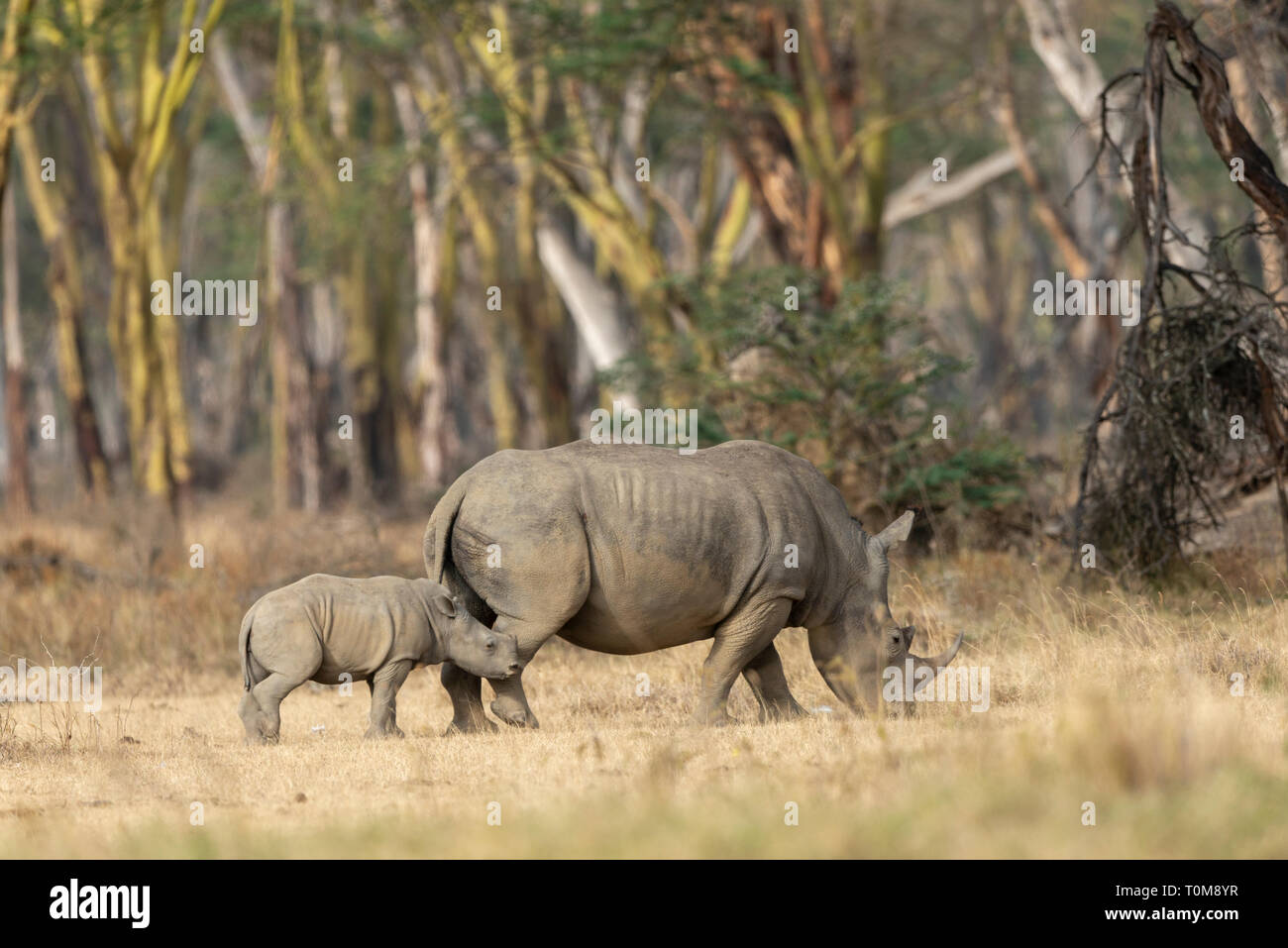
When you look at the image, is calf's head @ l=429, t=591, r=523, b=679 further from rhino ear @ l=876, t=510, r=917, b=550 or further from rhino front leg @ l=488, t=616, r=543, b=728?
rhino ear @ l=876, t=510, r=917, b=550

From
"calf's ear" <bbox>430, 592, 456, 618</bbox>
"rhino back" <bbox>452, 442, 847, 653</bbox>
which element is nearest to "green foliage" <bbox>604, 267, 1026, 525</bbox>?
"rhino back" <bbox>452, 442, 847, 653</bbox>

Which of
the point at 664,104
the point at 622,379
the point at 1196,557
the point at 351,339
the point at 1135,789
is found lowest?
the point at 1135,789

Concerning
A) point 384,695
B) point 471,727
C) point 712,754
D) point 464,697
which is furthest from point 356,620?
point 712,754

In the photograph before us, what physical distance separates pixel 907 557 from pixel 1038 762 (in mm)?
7591

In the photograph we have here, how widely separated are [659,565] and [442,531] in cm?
116

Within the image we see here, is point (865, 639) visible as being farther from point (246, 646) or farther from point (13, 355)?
point (13, 355)

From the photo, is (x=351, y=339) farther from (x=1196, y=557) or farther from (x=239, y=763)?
(x=239, y=763)

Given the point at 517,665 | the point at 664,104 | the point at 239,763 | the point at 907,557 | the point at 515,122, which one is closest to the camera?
the point at 239,763

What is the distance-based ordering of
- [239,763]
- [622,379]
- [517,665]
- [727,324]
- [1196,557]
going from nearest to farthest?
[239,763]
[517,665]
[1196,557]
[727,324]
[622,379]

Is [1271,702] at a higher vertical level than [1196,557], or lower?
A: lower

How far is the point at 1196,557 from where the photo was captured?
1209 centimetres

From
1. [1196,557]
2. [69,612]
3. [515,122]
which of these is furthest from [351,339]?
[1196,557]

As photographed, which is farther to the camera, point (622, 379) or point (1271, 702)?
point (622, 379)

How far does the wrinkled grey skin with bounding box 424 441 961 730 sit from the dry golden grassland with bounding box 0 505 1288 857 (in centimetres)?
41
